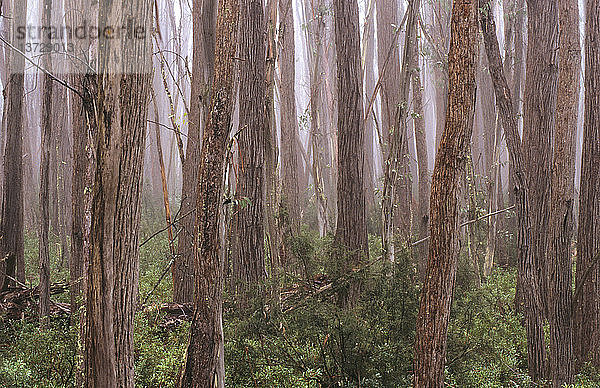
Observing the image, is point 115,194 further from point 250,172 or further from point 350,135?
point 350,135

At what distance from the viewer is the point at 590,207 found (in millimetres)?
5629

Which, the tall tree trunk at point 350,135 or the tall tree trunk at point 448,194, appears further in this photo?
the tall tree trunk at point 350,135

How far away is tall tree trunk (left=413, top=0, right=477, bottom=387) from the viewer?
3328 millimetres

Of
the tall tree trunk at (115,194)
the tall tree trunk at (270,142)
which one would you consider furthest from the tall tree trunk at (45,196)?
the tall tree trunk at (115,194)

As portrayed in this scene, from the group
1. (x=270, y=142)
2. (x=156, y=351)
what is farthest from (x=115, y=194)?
(x=270, y=142)

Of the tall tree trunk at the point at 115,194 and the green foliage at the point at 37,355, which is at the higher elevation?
the tall tree trunk at the point at 115,194

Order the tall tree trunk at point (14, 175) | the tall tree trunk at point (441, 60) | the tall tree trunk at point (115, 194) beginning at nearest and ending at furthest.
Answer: the tall tree trunk at point (115, 194), the tall tree trunk at point (14, 175), the tall tree trunk at point (441, 60)

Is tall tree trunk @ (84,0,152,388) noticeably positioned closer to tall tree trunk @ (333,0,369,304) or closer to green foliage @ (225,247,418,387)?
green foliage @ (225,247,418,387)

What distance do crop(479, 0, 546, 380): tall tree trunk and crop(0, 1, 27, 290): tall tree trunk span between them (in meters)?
5.31

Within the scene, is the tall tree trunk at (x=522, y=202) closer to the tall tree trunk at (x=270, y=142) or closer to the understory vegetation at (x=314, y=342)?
the understory vegetation at (x=314, y=342)

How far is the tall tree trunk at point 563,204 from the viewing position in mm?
4828

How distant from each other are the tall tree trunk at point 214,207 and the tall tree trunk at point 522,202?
234cm

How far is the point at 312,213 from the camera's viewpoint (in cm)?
1578

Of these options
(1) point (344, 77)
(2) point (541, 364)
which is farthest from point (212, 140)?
(2) point (541, 364)
